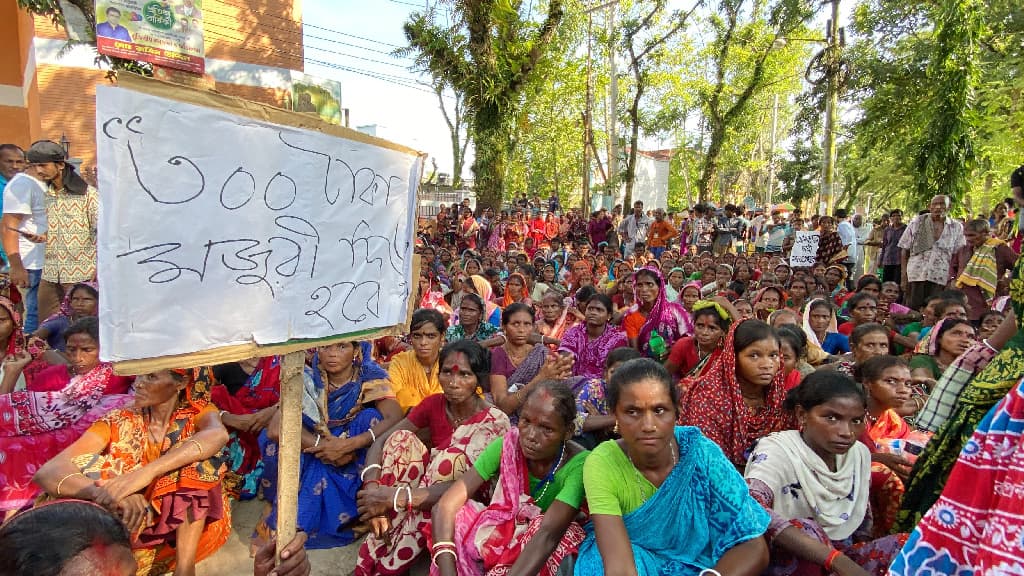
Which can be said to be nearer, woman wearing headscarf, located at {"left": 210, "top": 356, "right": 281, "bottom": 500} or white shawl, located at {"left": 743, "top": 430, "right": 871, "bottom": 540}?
white shawl, located at {"left": 743, "top": 430, "right": 871, "bottom": 540}

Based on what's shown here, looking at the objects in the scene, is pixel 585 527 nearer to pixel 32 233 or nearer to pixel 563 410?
pixel 563 410

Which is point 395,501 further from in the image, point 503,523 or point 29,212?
point 29,212

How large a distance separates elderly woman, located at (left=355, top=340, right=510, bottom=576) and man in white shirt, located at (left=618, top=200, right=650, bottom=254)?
11.0 meters

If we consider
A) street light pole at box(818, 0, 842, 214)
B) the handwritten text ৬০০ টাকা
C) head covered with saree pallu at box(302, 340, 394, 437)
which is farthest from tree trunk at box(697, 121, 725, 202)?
the handwritten text ৬০০ টাকা

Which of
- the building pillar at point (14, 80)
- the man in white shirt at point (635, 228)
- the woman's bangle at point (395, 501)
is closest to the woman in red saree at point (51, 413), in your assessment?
the woman's bangle at point (395, 501)

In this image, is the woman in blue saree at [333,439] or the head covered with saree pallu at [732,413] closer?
the head covered with saree pallu at [732,413]

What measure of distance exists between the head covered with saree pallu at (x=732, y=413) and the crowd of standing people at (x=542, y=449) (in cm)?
1

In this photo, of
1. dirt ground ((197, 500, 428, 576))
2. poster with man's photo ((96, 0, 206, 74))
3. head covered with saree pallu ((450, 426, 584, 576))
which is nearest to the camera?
head covered with saree pallu ((450, 426, 584, 576))

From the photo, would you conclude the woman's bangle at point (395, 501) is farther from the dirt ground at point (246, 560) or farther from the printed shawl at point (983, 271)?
the printed shawl at point (983, 271)

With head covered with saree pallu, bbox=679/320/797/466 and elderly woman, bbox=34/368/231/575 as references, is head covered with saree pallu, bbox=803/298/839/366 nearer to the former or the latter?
head covered with saree pallu, bbox=679/320/797/466

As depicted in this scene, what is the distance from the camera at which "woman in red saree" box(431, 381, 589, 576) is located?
2238 millimetres

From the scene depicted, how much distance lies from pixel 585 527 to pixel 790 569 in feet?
2.46

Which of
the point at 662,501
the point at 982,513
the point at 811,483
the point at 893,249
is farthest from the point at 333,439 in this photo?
the point at 893,249

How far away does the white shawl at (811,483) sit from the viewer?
223cm
